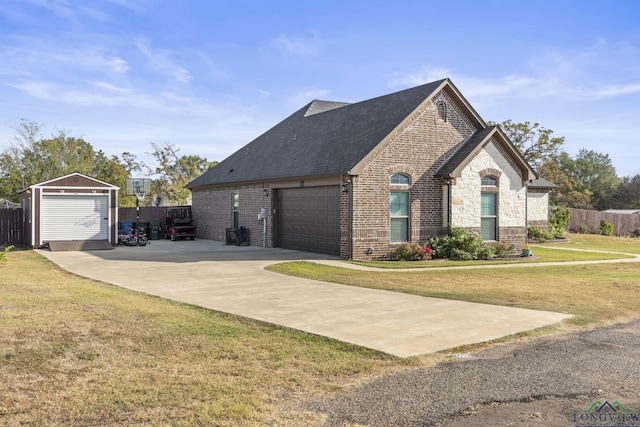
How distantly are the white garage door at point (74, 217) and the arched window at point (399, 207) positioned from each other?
13436mm

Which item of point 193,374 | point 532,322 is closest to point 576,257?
point 532,322

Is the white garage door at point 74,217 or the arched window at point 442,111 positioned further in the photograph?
the white garage door at point 74,217

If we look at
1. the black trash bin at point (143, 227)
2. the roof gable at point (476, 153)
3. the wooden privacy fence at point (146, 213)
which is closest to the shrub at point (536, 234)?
the roof gable at point (476, 153)

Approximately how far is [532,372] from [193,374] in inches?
147

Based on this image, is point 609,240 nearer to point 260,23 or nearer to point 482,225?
point 482,225

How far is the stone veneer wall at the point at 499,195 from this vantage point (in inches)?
809

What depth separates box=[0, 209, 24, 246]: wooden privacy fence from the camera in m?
25.4

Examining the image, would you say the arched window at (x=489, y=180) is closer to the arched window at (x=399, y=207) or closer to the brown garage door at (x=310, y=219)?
the arched window at (x=399, y=207)

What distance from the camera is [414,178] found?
20.0 metres

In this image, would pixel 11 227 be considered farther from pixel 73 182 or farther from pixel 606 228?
pixel 606 228

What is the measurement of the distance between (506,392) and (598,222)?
38.5m

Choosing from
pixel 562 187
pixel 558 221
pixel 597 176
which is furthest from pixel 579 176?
pixel 558 221

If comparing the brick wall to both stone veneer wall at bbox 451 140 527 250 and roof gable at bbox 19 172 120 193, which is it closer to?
roof gable at bbox 19 172 120 193

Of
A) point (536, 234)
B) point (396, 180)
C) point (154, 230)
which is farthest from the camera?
point (154, 230)
